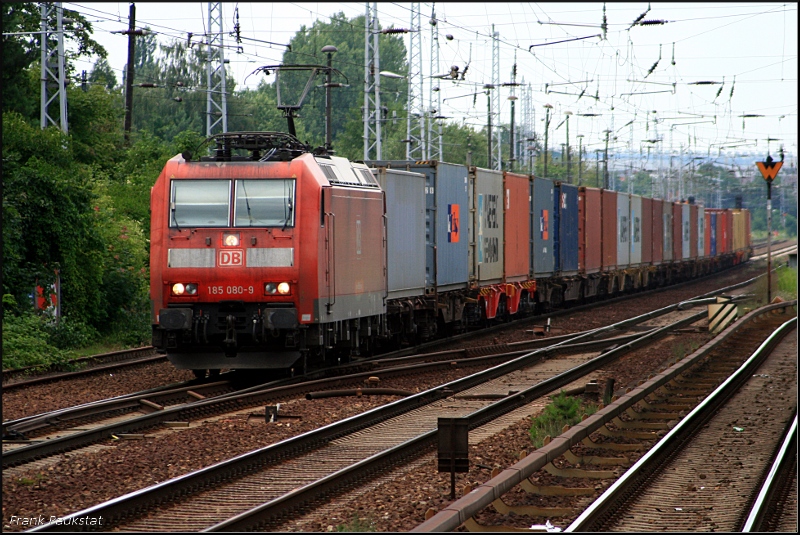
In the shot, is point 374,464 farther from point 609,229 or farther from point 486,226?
point 609,229

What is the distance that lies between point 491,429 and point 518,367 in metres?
5.70

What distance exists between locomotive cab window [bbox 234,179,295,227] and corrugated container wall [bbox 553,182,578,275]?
17169 millimetres

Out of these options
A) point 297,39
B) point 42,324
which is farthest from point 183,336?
point 297,39

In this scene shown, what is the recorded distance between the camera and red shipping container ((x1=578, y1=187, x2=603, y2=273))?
32688 mm

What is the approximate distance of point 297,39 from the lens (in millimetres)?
104188

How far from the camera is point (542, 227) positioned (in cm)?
2861

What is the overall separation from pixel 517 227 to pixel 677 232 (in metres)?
23.0

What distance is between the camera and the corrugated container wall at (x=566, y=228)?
30438 millimetres

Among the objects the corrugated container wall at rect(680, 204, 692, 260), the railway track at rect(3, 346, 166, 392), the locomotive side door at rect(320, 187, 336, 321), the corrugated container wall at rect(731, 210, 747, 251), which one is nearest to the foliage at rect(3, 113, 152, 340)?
the railway track at rect(3, 346, 166, 392)

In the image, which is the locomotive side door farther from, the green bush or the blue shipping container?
the blue shipping container

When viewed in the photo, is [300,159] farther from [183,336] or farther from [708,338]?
[708,338]

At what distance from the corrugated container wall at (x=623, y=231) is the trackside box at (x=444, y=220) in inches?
620

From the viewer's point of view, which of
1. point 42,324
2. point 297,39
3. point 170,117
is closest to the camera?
point 42,324

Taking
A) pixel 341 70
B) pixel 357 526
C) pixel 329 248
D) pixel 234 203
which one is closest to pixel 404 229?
pixel 329 248
